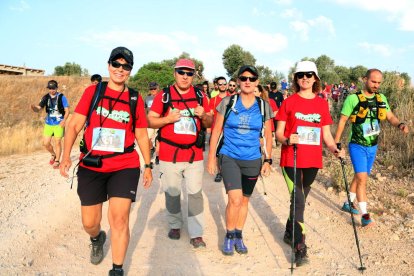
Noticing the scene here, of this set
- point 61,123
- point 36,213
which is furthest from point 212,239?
point 61,123

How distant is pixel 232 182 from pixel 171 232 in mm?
1253

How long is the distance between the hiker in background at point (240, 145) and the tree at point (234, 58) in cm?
4468

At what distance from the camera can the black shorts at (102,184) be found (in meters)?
3.44

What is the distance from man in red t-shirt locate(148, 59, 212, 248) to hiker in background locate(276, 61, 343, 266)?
3.33 feet

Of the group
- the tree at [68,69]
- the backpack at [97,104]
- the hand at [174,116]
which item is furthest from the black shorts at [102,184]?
the tree at [68,69]

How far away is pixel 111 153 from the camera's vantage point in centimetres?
348

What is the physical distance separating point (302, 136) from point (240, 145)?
2.41 feet

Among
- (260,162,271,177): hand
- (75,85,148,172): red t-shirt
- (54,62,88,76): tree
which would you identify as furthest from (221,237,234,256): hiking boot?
(54,62,88,76): tree

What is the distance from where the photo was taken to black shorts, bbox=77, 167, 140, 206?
11.3 ft

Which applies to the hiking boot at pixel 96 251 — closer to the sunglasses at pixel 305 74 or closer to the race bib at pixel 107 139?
the race bib at pixel 107 139

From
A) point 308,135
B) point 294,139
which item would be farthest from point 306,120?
point 294,139

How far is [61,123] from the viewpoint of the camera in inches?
325

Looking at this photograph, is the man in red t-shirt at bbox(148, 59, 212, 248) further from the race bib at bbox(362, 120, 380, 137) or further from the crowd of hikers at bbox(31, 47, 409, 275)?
the race bib at bbox(362, 120, 380, 137)

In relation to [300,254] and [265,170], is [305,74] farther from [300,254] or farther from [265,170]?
[300,254]
